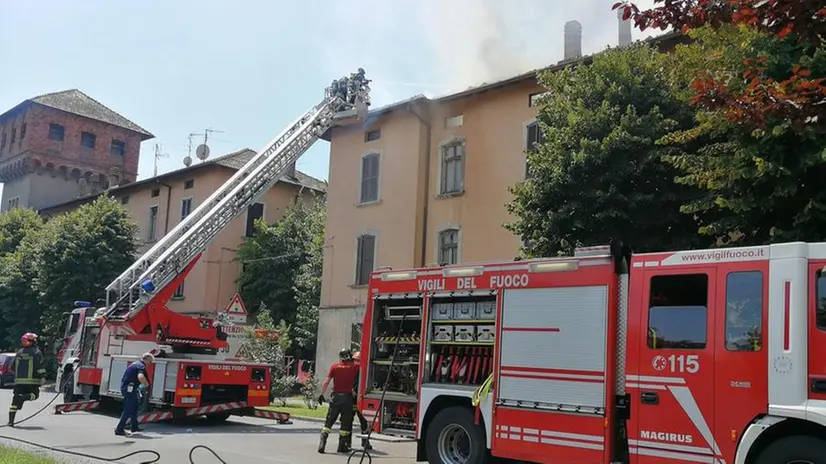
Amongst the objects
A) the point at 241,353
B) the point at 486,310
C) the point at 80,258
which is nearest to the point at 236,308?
the point at 241,353

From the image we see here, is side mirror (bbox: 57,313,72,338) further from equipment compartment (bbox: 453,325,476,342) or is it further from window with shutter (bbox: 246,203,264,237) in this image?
window with shutter (bbox: 246,203,264,237)

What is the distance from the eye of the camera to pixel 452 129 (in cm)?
2238

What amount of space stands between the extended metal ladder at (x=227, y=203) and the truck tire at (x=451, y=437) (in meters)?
9.52

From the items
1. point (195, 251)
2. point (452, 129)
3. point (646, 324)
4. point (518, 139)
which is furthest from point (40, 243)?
point (646, 324)

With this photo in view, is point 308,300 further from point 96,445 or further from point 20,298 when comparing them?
point 96,445

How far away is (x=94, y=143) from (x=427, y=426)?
46.7 metres

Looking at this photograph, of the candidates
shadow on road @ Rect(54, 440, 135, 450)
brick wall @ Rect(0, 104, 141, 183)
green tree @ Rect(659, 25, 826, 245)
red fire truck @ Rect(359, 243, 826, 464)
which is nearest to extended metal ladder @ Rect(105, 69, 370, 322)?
shadow on road @ Rect(54, 440, 135, 450)

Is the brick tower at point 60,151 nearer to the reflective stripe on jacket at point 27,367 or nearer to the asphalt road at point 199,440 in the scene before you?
the asphalt road at point 199,440

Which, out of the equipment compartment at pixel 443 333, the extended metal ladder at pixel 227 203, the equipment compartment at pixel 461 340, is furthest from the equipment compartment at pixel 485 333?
the extended metal ladder at pixel 227 203

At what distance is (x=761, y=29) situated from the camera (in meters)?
5.95

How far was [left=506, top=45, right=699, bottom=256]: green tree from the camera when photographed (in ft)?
41.6

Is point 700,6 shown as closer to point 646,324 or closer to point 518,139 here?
point 646,324

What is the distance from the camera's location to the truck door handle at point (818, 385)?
6.45 m

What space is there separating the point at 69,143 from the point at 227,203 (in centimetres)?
3507
